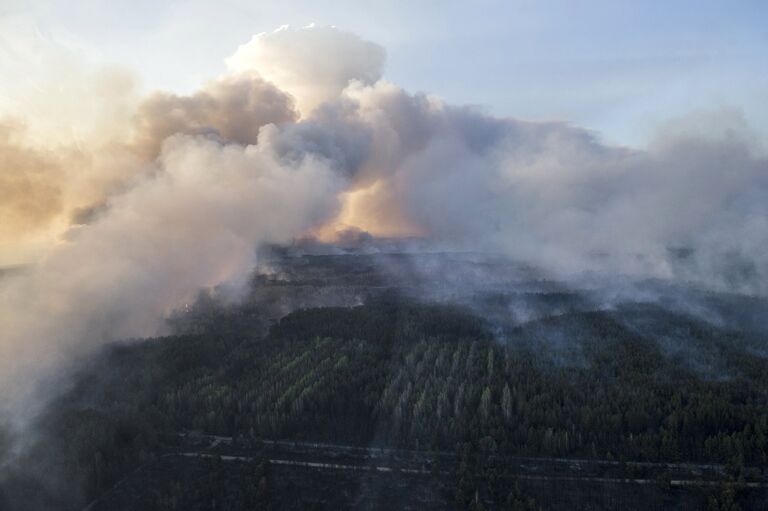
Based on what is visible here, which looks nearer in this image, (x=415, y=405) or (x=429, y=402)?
(x=415, y=405)

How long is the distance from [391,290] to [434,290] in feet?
24.4

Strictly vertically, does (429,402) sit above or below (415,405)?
above

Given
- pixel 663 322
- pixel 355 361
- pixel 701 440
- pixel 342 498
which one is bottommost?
pixel 342 498

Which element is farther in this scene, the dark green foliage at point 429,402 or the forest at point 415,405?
the dark green foliage at point 429,402

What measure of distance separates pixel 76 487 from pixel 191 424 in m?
8.96

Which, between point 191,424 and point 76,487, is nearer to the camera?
point 76,487

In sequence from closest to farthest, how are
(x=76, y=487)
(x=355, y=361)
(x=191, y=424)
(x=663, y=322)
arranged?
(x=76, y=487)
(x=191, y=424)
(x=355, y=361)
(x=663, y=322)

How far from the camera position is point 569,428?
3653cm

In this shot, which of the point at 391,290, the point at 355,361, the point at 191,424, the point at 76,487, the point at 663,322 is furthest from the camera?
the point at 391,290

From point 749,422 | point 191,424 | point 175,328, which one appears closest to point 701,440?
point 749,422

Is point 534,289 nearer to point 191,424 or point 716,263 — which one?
point 716,263

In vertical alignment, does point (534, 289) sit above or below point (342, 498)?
above

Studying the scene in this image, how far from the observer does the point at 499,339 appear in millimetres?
59562

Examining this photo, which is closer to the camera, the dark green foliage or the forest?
the forest
